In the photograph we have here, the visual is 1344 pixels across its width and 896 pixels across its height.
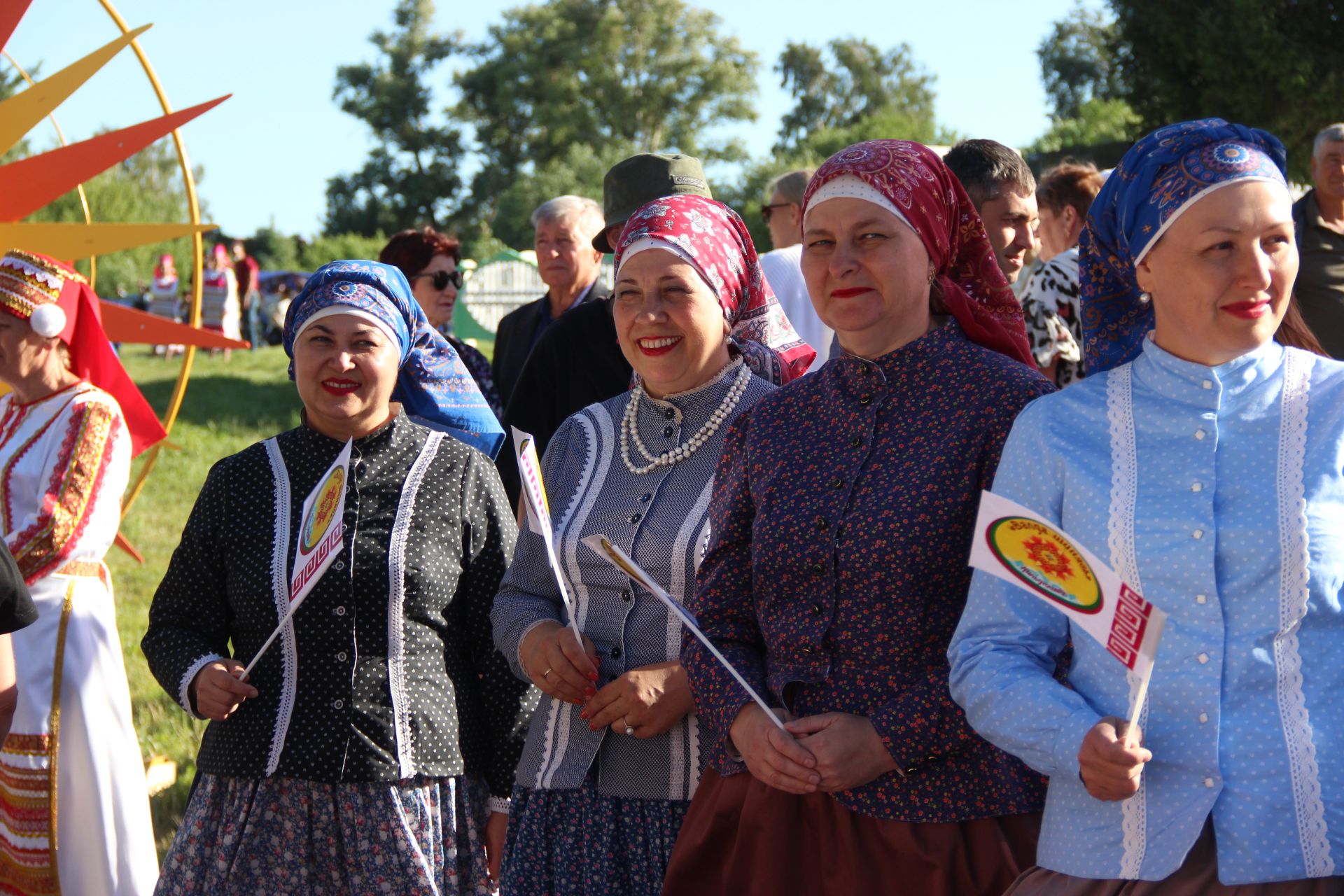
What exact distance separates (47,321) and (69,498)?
0.53m

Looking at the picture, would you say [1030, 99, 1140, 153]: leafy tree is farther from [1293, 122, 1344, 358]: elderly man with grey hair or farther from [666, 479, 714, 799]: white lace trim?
[666, 479, 714, 799]: white lace trim

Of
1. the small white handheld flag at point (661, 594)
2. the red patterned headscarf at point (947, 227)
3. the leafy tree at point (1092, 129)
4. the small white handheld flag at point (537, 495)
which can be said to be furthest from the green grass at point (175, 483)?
the leafy tree at point (1092, 129)

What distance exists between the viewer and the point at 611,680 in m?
2.57

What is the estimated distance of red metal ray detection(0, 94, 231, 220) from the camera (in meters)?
4.30

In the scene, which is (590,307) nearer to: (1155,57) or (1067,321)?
(1067,321)

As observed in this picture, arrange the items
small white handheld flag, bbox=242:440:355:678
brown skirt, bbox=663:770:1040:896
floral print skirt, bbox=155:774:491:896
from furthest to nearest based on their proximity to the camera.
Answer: floral print skirt, bbox=155:774:491:896, small white handheld flag, bbox=242:440:355:678, brown skirt, bbox=663:770:1040:896

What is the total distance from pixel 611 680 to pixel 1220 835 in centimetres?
117

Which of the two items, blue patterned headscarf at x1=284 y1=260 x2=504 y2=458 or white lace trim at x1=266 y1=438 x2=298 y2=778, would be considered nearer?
white lace trim at x1=266 y1=438 x2=298 y2=778

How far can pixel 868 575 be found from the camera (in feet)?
7.04

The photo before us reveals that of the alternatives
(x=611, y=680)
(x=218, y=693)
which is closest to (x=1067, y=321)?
(x=611, y=680)

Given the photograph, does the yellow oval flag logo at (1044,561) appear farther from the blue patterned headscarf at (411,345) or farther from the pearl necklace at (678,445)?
the blue patterned headscarf at (411,345)

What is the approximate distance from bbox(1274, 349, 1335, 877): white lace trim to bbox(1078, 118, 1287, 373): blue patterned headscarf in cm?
34

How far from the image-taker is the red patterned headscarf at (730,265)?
271 centimetres

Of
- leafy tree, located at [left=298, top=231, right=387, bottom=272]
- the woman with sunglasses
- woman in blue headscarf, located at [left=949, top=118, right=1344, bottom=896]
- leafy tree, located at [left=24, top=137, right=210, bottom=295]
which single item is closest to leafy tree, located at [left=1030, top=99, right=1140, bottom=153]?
leafy tree, located at [left=298, top=231, right=387, bottom=272]
